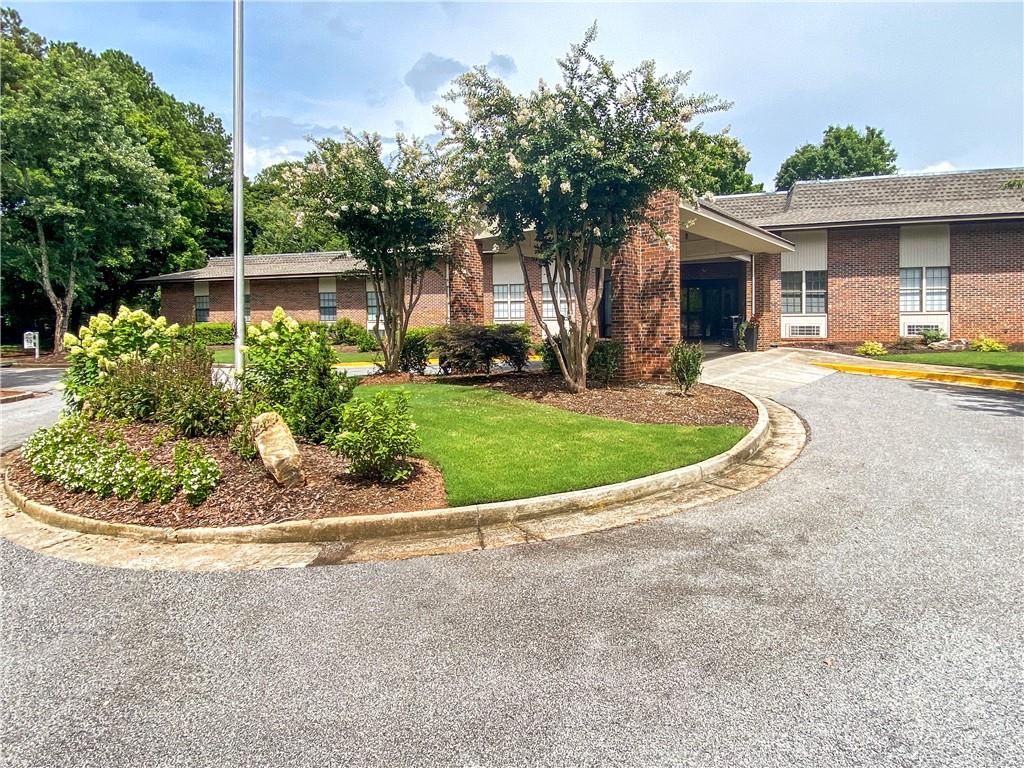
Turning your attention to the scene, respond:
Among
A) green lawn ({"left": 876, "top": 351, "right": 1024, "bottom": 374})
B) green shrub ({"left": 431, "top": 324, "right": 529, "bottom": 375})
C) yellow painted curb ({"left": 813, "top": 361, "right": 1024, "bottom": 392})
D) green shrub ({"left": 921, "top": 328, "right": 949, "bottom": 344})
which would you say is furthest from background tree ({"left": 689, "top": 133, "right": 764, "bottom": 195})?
green shrub ({"left": 921, "top": 328, "right": 949, "bottom": 344})

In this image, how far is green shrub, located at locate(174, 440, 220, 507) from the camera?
17.4 feet

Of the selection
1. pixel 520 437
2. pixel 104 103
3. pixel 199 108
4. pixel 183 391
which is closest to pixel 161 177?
pixel 104 103

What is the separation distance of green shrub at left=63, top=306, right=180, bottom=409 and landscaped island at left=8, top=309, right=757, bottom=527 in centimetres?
2

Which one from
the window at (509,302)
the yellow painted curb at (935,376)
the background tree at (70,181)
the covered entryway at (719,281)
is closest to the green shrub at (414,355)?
the covered entryway at (719,281)

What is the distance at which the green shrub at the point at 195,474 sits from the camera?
5301mm

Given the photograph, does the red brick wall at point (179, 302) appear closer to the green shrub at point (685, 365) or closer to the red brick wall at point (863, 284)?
the green shrub at point (685, 365)

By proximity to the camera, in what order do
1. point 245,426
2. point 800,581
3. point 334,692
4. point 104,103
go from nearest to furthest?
point 334,692 → point 800,581 → point 245,426 → point 104,103

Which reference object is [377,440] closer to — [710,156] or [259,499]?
[259,499]

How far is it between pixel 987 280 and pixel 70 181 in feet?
103

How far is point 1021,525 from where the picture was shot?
4.80 meters

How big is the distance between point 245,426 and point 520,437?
3.09m

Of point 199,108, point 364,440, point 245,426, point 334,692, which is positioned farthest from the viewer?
point 199,108

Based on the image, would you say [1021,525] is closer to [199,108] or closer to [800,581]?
[800,581]

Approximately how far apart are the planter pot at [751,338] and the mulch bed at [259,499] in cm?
1645
